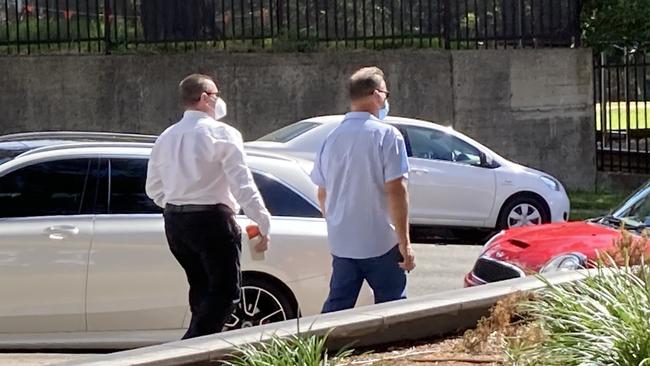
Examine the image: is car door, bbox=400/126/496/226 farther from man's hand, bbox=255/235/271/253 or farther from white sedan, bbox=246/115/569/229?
man's hand, bbox=255/235/271/253

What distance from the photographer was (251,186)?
694cm

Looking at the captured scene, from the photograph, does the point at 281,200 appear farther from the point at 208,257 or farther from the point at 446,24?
the point at 446,24

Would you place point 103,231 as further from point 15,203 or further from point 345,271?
point 345,271

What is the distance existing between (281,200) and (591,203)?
34.5ft

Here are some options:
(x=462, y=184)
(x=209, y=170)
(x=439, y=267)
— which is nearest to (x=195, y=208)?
(x=209, y=170)

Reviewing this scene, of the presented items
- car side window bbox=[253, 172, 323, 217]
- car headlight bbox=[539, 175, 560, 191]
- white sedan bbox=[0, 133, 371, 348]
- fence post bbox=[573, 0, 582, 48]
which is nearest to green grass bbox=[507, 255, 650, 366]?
white sedan bbox=[0, 133, 371, 348]

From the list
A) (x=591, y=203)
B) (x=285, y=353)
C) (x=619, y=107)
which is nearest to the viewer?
(x=285, y=353)

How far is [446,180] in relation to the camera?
15000mm

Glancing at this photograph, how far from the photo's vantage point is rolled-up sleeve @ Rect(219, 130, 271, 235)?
6.92 meters

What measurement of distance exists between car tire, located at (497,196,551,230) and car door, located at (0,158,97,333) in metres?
8.23

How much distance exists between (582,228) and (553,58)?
1135cm

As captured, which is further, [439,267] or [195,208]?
[439,267]

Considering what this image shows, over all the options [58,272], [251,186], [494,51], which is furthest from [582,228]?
[494,51]

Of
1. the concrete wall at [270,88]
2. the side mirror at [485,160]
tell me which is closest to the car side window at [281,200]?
the side mirror at [485,160]
